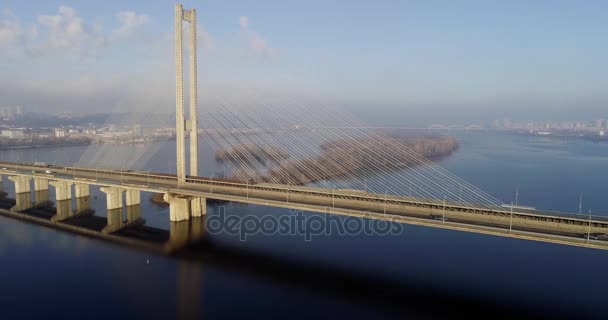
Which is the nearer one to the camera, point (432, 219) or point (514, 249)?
point (432, 219)

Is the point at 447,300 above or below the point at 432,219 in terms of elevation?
below

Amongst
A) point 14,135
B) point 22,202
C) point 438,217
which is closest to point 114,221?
point 22,202

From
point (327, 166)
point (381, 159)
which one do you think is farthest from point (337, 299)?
A: point (381, 159)

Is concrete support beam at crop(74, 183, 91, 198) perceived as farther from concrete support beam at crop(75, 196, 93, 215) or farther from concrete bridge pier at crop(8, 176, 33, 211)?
concrete bridge pier at crop(8, 176, 33, 211)

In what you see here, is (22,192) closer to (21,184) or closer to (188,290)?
(21,184)

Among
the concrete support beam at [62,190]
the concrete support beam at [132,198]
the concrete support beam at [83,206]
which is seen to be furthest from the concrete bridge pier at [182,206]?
the concrete support beam at [62,190]

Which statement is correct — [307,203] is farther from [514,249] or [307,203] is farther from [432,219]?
[514,249]

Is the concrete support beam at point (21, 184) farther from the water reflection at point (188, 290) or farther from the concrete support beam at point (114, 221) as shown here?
the water reflection at point (188, 290)
